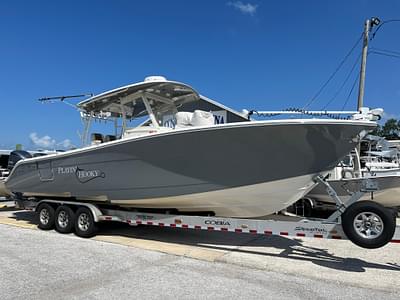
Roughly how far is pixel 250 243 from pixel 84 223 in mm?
3326

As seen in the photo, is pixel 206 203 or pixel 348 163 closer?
pixel 206 203

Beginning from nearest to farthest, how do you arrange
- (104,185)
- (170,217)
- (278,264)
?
(278,264) → (170,217) → (104,185)

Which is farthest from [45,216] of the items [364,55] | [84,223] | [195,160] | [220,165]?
[364,55]

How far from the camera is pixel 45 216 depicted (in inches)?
328

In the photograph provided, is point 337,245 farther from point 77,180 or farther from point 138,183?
point 77,180

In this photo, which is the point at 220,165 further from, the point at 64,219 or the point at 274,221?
the point at 64,219

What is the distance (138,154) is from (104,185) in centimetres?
114

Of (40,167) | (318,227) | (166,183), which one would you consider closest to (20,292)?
(166,183)

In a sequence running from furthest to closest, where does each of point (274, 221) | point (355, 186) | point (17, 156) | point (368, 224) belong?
1. point (17, 156)
2. point (355, 186)
3. point (274, 221)
4. point (368, 224)

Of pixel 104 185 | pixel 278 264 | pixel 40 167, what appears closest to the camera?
pixel 278 264

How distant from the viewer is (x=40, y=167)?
27.7ft

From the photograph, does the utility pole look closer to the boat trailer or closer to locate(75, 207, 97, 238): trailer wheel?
the boat trailer

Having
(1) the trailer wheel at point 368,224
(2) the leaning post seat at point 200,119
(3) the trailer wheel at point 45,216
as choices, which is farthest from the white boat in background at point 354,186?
(3) the trailer wheel at point 45,216

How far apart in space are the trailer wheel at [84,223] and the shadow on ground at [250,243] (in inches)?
16.4
